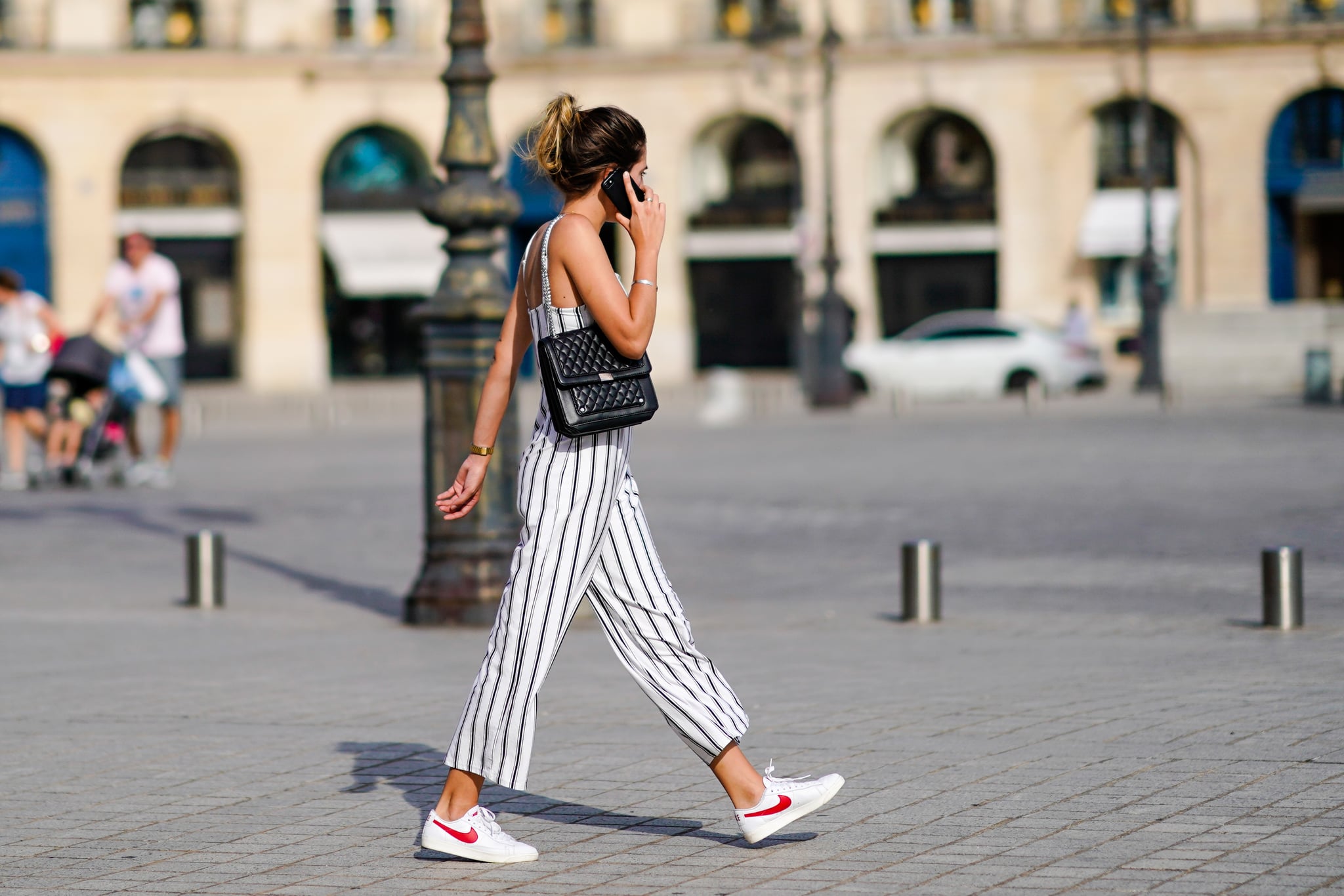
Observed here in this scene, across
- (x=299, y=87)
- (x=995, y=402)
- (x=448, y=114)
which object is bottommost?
(x=995, y=402)

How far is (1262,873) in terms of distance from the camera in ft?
15.4

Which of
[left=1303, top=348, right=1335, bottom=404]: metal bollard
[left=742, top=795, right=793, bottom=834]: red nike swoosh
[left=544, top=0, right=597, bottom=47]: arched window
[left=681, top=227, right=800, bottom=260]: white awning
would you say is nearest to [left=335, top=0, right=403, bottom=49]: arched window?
[left=544, top=0, right=597, bottom=47]: arched window

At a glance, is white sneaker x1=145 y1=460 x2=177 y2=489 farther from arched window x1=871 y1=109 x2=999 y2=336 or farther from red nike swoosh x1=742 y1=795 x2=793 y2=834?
arched window x1=871 y1=109 x2=999 y2=336

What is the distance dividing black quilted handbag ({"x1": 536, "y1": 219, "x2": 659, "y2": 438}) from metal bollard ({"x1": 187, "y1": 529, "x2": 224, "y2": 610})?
5.72 m

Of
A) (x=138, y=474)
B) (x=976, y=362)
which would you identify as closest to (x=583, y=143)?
(x=138, y=474)

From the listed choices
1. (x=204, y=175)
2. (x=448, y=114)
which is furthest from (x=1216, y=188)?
(x=448, y=114)

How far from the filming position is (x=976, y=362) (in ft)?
108

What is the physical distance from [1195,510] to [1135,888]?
9.82 meters

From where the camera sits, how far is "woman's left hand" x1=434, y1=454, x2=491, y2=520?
5.12m

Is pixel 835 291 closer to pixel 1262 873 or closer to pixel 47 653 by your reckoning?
pixel 47 653

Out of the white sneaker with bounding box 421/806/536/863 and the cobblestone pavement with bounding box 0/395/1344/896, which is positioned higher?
the white sneaker with bounding box 421/806/536/863

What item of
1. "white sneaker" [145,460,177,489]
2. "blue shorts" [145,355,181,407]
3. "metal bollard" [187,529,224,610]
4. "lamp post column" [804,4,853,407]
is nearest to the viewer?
"metal bollard" [187,529,224,610]

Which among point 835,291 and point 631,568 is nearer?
point 631,568

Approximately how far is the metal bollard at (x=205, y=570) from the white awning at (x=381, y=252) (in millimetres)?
33182
